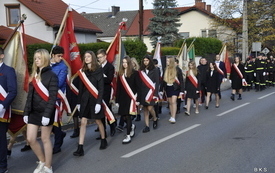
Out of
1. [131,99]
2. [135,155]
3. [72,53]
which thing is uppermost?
[72,53]

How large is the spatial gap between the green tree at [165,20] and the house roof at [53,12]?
22.0ft

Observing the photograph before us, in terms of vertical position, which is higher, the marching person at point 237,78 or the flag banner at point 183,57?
the flag banner at point 183,57

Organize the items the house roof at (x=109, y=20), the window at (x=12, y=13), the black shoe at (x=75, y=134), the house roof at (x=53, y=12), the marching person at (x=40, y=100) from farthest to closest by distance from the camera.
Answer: the house roof at (x=109, y=20)
the window at (x=12, y=13)
the house roof at (x=53, y=12)
the black shoe at (x=75, y=134)
the marching person at (x=40, y=100)

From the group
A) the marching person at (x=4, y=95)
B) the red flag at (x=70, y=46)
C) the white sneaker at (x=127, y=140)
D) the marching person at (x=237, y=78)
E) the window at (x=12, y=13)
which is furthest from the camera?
the window at (x=12, y=13)

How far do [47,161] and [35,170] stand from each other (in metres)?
0.24

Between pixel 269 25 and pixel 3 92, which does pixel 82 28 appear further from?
pixel 3 92

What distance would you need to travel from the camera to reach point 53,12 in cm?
2986

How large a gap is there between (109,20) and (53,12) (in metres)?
32.9

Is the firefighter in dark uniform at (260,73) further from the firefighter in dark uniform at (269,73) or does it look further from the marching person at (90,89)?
the marching person at (90,89)

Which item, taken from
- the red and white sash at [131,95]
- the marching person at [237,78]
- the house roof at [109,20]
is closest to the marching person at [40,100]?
the red and white sash at [131,95]

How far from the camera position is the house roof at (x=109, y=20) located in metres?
58.8

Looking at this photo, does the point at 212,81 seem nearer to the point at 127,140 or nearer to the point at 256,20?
the point at 127,140

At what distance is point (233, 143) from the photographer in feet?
24.2

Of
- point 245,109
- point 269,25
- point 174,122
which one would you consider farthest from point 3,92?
point 269,25
